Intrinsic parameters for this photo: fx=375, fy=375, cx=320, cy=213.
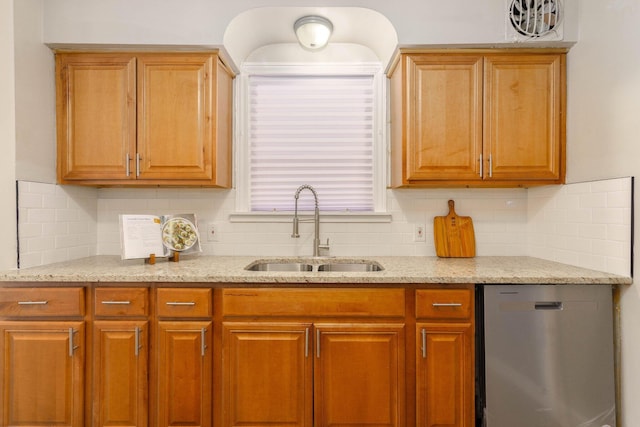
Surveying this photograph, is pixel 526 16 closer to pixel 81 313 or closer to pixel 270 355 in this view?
pixel 270 355

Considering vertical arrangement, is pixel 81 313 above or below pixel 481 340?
above

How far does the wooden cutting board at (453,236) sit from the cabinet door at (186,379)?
154 centimetres

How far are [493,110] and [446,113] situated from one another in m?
0.27

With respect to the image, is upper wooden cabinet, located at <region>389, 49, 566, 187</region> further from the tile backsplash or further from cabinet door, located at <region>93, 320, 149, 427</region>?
cabinet door, located at <region>93, 320, 149, 427</region>

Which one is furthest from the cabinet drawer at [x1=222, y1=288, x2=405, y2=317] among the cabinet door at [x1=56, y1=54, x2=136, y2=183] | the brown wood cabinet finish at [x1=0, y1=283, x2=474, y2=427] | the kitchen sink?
the cabinet door at [x1=56, y1=54, x2=136, y2=183]

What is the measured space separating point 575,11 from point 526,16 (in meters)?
0.26

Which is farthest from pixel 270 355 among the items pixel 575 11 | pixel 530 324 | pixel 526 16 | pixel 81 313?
pixel 575 11

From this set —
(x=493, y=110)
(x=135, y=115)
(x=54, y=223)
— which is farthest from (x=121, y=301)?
(x=493, y=110)

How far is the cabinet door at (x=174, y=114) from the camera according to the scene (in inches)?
86.1

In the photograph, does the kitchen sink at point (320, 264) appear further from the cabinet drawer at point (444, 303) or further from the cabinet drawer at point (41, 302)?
the cabinet drawer at point (41, 302)

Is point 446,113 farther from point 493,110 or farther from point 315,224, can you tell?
point 315,224

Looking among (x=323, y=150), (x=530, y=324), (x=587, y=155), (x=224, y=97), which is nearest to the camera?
(x=530, y=324)

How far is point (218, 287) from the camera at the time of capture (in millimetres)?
1851

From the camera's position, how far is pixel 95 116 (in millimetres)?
2199
